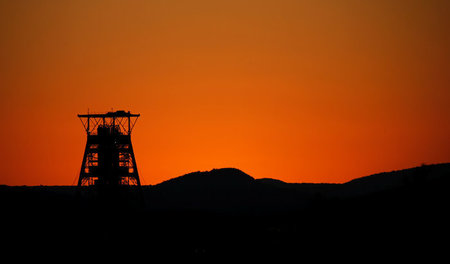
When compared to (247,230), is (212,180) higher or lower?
higher

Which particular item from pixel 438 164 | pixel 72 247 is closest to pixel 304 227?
pixel 72 247

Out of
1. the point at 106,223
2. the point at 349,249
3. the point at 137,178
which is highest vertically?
the point at 137,178

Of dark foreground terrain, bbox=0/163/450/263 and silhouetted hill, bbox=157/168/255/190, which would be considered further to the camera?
silhouetted hill, bbox=157/168/255/190

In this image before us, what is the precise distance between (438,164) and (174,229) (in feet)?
350

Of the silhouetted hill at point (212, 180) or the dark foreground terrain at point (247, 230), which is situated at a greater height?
the silhouetted hill at point (212, 180)

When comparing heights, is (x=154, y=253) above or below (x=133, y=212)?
below

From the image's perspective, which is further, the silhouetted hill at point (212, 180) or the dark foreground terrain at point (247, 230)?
the silhouetted hill at point (212, 180)

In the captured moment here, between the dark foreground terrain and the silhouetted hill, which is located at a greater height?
the silhouetted hill

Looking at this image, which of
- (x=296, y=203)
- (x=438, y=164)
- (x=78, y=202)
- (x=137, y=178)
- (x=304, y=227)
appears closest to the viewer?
(x=304, y=227)

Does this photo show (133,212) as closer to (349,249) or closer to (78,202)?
(78,202)

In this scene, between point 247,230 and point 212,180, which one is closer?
point 247,230

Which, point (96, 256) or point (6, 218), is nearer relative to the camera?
point (96, 256)

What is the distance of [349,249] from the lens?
293ft

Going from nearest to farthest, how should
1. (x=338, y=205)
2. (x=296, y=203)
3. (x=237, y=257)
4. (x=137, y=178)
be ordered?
1. (x=237, y=257)
2. (x=338, y=205)
3. (x=137, y=178)
4. (x=296, y=203)
